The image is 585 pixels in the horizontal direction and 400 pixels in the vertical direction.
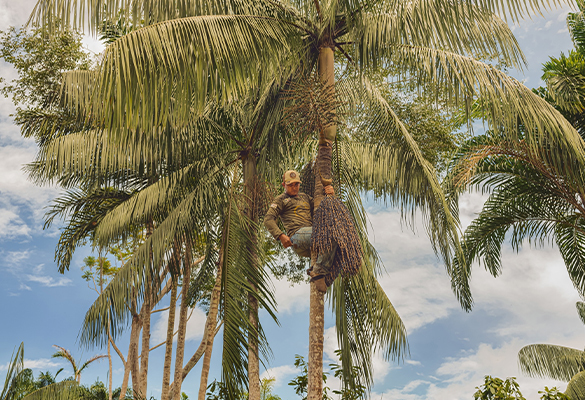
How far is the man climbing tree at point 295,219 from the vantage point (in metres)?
5.31

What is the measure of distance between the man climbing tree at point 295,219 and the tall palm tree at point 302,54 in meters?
0.20

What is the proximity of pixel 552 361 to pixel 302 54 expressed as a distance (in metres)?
10.0

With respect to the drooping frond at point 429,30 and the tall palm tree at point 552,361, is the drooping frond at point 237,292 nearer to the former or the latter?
the drooping frond at point 429,30

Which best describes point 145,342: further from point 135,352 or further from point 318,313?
point 318,313

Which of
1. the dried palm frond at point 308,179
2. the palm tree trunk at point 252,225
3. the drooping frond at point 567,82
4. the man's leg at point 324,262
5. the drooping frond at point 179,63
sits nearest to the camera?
→ the drooping frond at point 179,63

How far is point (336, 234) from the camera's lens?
4.84 meters

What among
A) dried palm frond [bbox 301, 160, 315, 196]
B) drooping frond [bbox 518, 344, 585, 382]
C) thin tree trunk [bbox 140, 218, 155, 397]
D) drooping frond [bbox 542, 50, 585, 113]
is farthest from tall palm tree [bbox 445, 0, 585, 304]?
thin tree trunk [bbox 140, 218, 155, 397]

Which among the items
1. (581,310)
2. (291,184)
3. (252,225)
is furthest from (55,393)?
(581,310)

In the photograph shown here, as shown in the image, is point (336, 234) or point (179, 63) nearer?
point (336, 234)

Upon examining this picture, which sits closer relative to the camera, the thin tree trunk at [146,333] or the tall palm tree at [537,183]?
the tall palm tree at [537,183]

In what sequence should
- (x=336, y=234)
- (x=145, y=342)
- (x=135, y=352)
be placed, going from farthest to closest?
1. (x=135, y=352)
2. (x=145, y=342)
3. (x=336, y=234)

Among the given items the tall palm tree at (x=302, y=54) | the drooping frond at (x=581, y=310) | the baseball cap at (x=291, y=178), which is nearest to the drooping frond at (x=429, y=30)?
the tall palm tree at (x=302, y=54)

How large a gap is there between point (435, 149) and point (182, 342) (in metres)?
7.34

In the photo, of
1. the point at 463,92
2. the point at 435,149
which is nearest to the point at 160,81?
the point at 463,92
